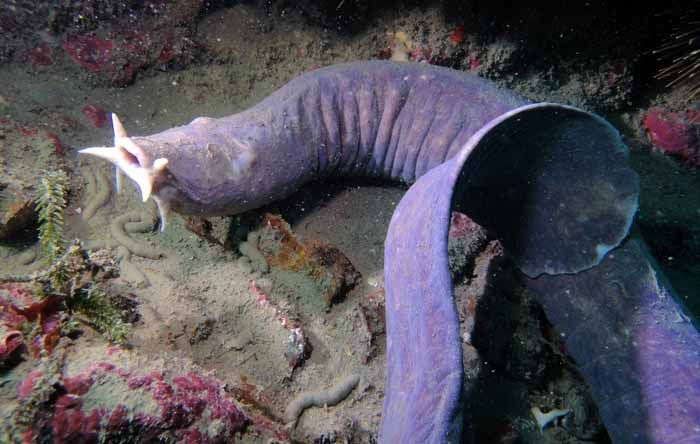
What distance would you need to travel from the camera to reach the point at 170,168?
324 centimetres

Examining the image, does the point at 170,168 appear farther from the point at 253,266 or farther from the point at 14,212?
the point at 14,212

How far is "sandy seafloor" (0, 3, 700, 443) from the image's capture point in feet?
10.3

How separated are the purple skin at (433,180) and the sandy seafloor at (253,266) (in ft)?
1.53

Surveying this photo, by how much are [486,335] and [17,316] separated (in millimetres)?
3281

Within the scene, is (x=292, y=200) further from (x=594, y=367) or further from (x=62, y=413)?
(x=594, y=367)

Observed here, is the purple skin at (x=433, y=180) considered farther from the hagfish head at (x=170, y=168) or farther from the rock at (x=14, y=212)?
the rock at (x=14, y=212)

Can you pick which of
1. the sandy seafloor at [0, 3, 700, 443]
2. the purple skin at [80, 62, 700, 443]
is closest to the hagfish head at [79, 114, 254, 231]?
the purple skin at [80, 62, 700, 443]

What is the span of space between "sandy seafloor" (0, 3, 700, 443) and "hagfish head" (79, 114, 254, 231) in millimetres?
634

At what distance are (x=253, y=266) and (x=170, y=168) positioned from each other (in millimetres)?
1183

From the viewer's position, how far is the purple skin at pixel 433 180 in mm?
2027

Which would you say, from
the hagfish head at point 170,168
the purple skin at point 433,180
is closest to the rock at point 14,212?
the hagfish head at point 170,168

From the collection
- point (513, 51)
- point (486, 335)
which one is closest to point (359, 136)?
point (513, 51)

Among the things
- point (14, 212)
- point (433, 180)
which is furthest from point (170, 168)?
point (433, 180)

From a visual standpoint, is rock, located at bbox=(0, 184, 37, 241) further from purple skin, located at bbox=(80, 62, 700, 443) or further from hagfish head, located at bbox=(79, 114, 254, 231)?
purple skin, located at bbox=(80, 62, 700, 443)
